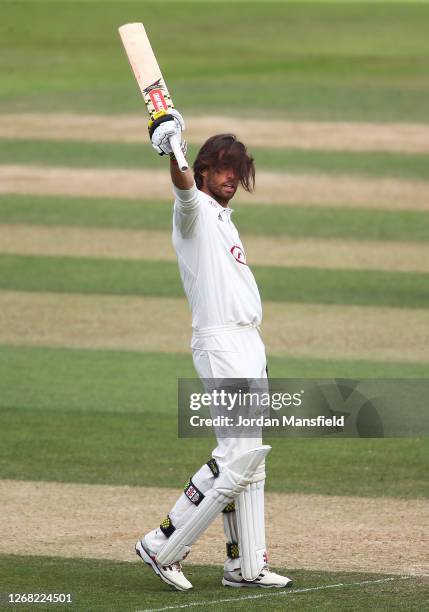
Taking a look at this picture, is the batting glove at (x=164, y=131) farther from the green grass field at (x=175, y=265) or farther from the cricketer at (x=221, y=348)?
the green grass field at (x=175, y=265)

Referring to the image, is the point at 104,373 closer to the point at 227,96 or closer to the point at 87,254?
the point at 87,254

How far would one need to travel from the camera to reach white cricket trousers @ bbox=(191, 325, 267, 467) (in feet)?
20.3

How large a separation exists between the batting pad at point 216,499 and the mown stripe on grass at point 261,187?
12.6 m

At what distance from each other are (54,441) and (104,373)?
6.76ft

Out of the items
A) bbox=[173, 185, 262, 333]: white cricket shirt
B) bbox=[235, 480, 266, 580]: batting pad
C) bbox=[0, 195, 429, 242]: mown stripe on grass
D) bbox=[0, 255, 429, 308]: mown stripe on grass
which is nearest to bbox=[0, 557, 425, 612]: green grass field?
bbox=[235, 480, 266, 580]: batting pad

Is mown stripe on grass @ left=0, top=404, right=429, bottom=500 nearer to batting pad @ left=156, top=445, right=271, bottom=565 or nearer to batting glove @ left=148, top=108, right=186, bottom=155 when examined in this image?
batting pad @ left=156, top=445, right=271, bottom=565

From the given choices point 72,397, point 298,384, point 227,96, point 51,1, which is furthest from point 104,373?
point 51,1

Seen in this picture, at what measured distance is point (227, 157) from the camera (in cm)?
627

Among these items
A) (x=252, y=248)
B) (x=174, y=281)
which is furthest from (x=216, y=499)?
(x=252, y=248)

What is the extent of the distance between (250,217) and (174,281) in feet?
10.4

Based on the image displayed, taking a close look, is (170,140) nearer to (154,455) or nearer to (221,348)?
(221,348)

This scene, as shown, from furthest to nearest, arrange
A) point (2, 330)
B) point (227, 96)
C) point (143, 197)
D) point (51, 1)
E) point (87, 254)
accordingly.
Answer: point (51, 1) → point (227, 96) → point (143, 197) → point (87, 254) → point (2, 330)

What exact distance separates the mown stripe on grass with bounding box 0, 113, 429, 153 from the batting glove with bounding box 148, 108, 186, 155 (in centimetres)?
1516

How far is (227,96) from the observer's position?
83.4 ft
